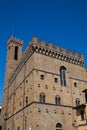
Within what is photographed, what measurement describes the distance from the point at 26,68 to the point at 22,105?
6.28m

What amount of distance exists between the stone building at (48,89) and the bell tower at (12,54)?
8208 mm

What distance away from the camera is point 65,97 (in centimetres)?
2788

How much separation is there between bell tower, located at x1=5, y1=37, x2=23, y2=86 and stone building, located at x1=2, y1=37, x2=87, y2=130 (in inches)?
323

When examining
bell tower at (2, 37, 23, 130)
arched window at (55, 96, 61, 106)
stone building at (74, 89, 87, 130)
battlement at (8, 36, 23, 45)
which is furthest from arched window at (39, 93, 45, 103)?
battlement at (8, 36, 23, 45)

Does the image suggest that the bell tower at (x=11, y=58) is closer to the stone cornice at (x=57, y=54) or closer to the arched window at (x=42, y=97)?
the stone cornice at (x=57, y=54)

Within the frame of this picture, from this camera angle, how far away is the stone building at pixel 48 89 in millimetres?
24906

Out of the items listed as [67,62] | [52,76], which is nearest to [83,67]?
[67,62]

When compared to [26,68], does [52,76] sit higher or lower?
lower

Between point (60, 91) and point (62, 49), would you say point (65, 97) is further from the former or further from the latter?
point (62, 49)

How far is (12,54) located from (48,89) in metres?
21.1

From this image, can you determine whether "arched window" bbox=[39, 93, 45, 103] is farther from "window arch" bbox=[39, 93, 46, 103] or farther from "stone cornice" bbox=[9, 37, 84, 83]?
"stone cornice" bbox=[9, 37, 84, 83]

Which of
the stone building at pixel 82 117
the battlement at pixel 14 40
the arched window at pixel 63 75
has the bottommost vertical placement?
the stone building at pixel 82 117

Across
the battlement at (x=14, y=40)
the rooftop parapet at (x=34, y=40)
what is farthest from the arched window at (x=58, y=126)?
the battlement at (x=14, y=40)

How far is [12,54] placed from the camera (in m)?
44.8
